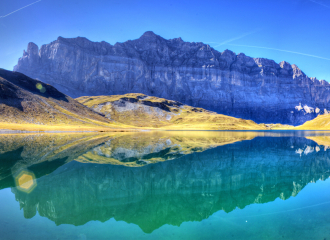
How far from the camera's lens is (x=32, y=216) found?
376 inches

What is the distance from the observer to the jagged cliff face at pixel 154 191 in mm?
9852

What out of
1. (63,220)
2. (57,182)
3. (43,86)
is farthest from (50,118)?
(63,220)

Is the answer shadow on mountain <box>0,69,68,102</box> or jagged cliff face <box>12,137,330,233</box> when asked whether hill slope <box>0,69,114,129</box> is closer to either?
shadow on mountain <box>0,69,68,102</box>

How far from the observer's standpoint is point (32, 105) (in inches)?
4168

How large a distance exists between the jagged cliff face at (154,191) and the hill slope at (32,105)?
285 feet

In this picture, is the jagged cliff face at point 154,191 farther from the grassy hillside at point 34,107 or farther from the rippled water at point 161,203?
the grassy hillside at point 34,107

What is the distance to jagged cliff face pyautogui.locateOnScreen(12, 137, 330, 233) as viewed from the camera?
32.3ft

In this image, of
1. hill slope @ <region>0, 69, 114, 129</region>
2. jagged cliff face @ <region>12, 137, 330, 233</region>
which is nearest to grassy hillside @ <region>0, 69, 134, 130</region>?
hill slope @ <region>0, 69, 114, 129</region>

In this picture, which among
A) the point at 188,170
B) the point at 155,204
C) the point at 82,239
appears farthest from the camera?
the point at 188,170

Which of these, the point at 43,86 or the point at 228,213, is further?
the point at 43,86

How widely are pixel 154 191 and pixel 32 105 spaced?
118 meters

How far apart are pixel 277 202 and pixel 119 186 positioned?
1043 cm

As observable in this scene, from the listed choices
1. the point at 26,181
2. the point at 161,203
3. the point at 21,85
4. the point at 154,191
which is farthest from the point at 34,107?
the point at 161,203

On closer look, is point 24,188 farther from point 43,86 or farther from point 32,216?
point 43,86
